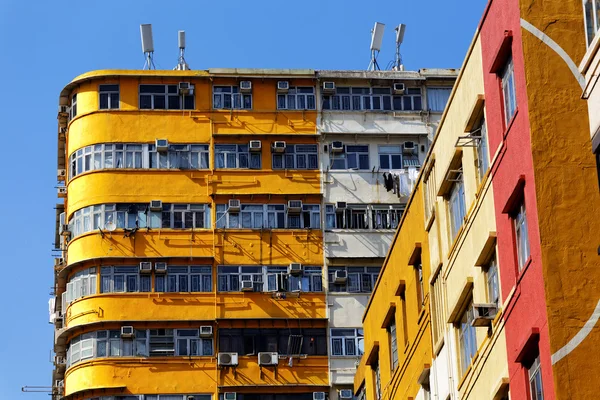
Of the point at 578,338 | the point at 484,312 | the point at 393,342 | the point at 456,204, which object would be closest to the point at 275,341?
the point at 393,342

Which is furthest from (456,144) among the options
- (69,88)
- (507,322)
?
(69,88)

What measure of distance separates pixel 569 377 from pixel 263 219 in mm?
34632

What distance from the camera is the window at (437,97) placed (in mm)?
Answer: 60875

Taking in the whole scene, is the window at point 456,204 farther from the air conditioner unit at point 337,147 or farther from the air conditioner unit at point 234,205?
the air conditioner unit at point 337,147

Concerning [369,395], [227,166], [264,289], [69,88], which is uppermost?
[69,88]

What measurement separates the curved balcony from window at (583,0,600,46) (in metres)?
33.4

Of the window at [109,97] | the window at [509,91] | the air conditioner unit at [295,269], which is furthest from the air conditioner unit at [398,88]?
the window at [509,91]

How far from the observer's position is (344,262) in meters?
58.7

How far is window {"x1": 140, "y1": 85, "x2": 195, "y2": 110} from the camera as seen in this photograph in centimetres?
6006

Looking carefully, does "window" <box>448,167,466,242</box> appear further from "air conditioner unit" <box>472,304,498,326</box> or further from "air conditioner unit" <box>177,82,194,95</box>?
"air conditioner unit" <box>177,82,194,95</box>

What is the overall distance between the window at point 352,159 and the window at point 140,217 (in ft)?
18.2

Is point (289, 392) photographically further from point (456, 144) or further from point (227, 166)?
point (456, 144)

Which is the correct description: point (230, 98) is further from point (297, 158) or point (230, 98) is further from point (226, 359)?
point (226, 359)

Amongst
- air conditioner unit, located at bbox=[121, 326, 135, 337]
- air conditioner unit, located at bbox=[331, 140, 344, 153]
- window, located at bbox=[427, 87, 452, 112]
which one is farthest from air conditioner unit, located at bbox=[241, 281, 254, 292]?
window, located at bbox=[427, 87, 452, 112]
